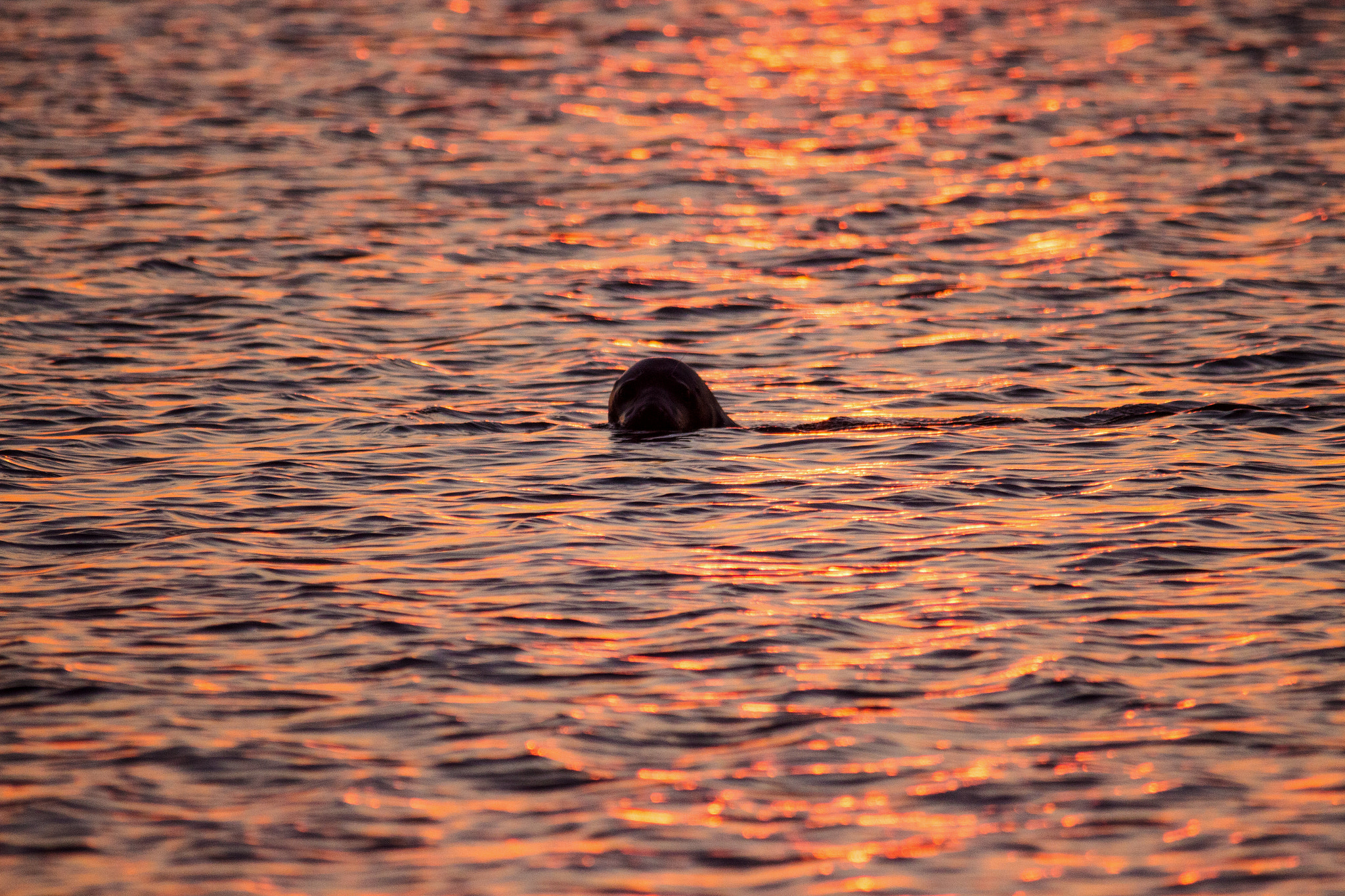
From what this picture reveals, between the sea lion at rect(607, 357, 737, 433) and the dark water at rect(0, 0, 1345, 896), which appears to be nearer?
the dark water at rect(0, 0, 1345, 896)

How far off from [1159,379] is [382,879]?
9.78 meters

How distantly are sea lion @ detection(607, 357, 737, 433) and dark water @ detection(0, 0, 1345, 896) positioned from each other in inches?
8.3

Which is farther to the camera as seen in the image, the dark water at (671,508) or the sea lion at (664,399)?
the sea lion at (664,399)

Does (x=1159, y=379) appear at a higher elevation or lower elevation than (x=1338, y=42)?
lower

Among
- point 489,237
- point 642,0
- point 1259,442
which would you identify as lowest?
point 1259,442

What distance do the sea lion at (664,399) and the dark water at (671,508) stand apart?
0.70 ft

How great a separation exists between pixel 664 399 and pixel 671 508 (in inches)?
75.5

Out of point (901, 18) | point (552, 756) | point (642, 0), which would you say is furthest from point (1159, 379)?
point (642, 0)

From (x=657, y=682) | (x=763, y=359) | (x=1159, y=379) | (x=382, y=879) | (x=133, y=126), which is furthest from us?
(x=133, y=126)

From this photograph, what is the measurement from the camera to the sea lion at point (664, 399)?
12.9 meters

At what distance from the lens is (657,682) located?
26.8ft

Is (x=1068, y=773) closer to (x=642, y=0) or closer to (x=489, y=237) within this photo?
(x=489, y=237)

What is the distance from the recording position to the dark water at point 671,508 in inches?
270

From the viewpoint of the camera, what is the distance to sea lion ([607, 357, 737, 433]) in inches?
506
